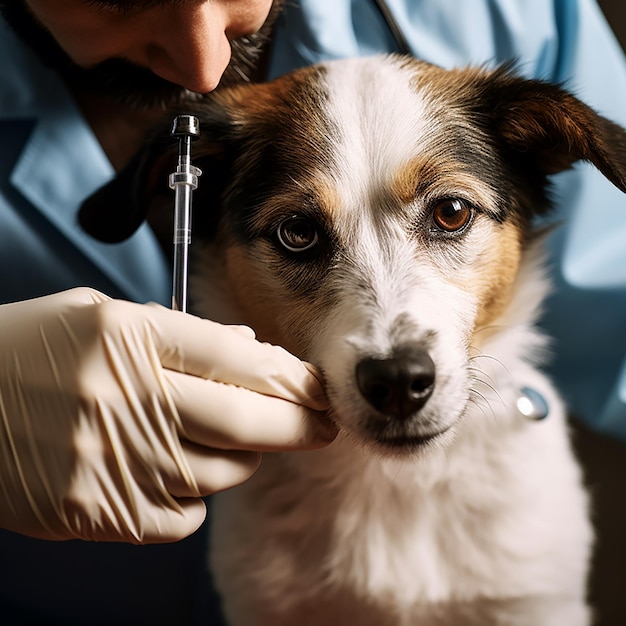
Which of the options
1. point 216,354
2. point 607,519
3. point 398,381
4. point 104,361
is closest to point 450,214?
point 398,381

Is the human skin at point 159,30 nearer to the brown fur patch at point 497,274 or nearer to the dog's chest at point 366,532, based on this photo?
the brown fur patch at point 497,274

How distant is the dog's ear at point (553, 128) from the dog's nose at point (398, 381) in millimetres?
403

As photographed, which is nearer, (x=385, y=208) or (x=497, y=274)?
(x=385, y=208)

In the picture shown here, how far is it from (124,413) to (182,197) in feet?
0.95

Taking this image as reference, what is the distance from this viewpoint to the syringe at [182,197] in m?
0.92

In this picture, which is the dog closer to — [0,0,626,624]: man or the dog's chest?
the dog's chest

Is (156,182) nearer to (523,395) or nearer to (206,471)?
(206,471)

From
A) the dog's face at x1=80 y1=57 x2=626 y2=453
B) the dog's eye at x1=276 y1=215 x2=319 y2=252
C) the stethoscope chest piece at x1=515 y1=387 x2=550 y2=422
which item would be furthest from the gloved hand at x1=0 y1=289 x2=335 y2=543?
the stethoscope chest piece at x1=515 y1=387 x2=550 y2=422

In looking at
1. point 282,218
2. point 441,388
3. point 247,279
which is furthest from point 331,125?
point 441,388

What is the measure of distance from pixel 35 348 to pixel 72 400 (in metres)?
0.09

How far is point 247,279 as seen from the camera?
119cm

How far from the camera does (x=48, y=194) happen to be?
4.34 ft

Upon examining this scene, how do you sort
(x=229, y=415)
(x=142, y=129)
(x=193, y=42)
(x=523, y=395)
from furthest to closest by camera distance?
(x=142, y=129), (x=523, y=395), (x=193, y=42), (x=229, y=415)

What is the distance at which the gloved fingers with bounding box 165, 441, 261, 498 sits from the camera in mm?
875
